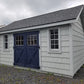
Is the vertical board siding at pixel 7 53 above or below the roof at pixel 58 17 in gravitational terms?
below

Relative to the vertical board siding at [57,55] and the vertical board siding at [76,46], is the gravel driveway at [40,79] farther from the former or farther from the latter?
the vertical board siding at [76,46]

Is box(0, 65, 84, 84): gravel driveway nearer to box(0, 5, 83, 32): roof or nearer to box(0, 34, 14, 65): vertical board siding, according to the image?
box(0, 34, 14, 65): vertical board siding

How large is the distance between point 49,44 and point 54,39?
1.43 ft

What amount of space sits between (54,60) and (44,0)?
607cm

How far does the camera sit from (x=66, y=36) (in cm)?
482

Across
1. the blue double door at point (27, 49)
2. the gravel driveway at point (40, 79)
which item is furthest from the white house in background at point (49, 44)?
the gravel driveway at point (40, 79)

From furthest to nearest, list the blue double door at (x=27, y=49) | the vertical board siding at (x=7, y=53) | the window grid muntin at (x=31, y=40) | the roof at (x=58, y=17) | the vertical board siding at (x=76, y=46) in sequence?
Answer: the vertical board siding at (x=7, y=53) < the window grid muntin at (x=31, y=40) < the blue double door at (x=27, y=49) < the vertical board siding at (x=76, y=46) < the roof at (x=58, y=17)

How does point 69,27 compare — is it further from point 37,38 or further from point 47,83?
point 47,83

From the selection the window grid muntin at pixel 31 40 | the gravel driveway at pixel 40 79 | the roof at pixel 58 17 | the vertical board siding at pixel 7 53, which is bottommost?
the gravel driveway at pixel 40 79

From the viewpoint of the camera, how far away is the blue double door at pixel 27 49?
237 inches

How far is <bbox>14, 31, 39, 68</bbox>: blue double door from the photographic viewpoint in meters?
6.02

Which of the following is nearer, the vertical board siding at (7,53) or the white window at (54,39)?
the white window at (54,39)

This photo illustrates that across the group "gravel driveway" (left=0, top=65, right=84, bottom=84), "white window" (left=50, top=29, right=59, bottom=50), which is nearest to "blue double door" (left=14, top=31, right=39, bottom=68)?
"white window" (left=50, top=29, right=59, bottom=50)

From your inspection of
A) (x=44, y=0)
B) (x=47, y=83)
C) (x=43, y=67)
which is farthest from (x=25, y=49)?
(x=44, y=0)
